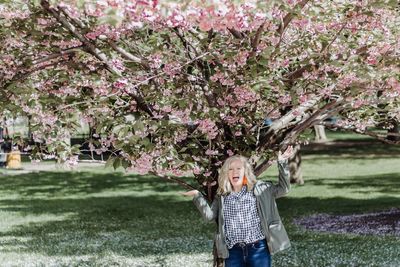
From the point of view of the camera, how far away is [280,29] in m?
7.88

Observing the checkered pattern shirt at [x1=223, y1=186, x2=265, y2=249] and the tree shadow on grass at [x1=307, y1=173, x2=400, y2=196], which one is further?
the tree shadow on grass at [x1=307, y1=173, x2=400, y2=196]

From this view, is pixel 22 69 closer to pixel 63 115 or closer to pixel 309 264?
pixel 63 115

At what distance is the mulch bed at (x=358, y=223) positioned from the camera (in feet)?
55.0

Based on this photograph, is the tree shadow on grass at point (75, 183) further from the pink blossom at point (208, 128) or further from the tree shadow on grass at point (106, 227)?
the pink blossom at point (208, 128)

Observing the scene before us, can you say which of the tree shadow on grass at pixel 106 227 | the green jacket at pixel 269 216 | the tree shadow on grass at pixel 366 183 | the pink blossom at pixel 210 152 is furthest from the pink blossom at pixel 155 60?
the tree shadow on grass at pixel 366 183

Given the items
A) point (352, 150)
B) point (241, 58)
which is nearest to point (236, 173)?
point (241, 58)

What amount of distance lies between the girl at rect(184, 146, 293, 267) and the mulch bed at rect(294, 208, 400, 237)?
30.7ft

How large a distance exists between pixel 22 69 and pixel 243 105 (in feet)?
8.09

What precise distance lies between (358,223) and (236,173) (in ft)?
36.6

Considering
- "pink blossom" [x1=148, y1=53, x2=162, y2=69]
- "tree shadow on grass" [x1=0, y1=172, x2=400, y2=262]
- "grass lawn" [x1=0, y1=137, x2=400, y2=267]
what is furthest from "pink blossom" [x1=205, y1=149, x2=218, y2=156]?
"tree shadow on grass" [x1=0, y1=172, x2=400, y2=262]

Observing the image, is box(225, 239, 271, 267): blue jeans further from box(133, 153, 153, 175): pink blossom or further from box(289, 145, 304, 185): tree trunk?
box(289, 145, 304, 185): tree trunk

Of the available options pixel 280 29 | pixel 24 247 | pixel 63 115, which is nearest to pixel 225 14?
pixel 280 29

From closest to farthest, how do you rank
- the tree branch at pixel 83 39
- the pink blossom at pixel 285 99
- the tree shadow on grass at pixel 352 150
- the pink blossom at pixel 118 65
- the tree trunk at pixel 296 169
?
the tree branch at pixel 83 39
the pink blossom at pixel 118 65
the pink blossom at pixel 285 99
the tree trunk at pixel 296 169
the tree shadow on grass at pixel 352 150

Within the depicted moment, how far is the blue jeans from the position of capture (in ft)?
23.8
